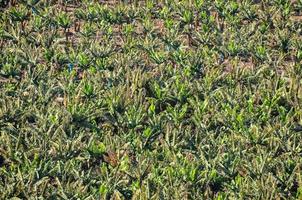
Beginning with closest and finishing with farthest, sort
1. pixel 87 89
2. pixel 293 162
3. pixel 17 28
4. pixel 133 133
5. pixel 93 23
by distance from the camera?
pixel 293 162 < pixel 133 133 < pixel 87 89 < pixel 17 28 < pixel 93 23

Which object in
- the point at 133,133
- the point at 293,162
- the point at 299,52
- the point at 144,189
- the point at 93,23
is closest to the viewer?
the point at 144,189

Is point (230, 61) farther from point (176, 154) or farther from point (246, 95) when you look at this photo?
point (176, 154)

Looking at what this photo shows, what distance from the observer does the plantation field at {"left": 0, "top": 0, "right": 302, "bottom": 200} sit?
4.37 meters

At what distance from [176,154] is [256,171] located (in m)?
0.73

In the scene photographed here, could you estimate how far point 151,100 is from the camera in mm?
5492

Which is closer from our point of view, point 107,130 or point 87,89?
point 107,130

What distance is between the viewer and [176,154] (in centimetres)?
466

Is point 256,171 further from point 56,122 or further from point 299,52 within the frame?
point 299,52

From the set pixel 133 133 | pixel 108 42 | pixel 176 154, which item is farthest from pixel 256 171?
pixel 108 42

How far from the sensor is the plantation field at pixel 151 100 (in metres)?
4.37

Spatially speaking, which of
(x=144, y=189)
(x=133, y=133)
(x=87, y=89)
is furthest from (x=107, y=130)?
(x=144, y=189)

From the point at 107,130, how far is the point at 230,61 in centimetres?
216

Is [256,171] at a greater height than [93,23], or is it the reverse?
[93,23]

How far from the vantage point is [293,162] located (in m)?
4.55
